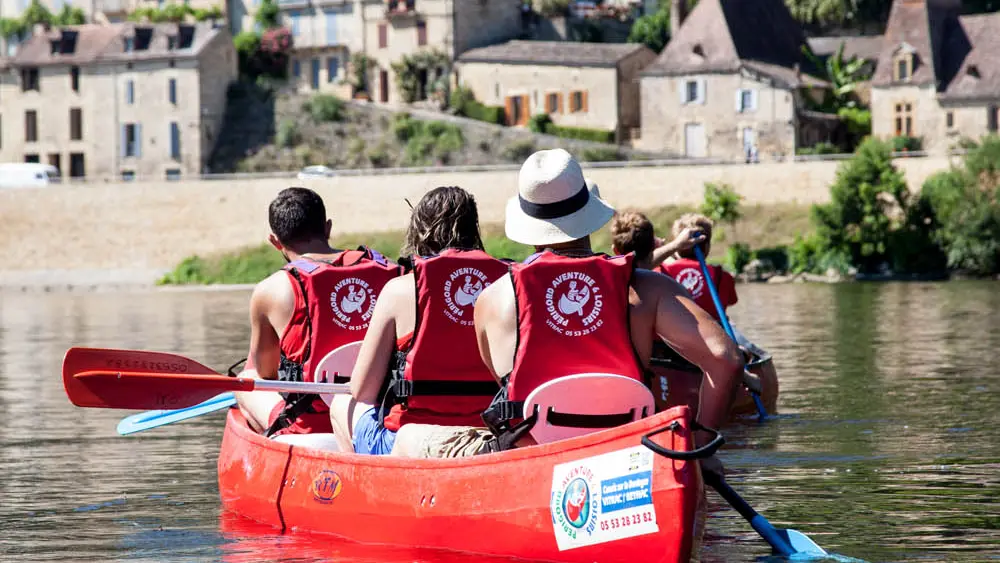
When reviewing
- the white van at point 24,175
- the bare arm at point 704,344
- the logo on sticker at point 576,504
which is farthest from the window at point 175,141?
the bare arm at point 704,344

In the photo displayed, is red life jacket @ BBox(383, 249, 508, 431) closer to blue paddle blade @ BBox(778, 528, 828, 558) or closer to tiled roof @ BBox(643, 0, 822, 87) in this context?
blue paddle blade @ BBox(778, 528, 828, 558)

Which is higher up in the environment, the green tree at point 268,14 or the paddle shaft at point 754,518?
the green tree at point 268,14

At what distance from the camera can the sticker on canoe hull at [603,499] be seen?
6715 mm

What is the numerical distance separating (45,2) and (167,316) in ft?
147

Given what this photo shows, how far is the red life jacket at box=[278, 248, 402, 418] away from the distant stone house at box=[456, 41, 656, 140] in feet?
176

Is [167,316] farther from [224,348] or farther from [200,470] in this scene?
[200,470]

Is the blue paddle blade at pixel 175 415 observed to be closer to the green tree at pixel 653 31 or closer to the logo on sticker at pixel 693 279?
the logo on sticker at pixel 693 279

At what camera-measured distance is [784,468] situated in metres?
11.0

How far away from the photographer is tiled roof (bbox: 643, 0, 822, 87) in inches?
2404

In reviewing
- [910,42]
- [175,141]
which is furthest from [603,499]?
[175,141]

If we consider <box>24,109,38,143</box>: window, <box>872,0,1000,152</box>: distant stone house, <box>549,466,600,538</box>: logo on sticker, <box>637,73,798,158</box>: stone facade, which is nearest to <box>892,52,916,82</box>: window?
<box>872,0,1000,152</box>: distant stone house

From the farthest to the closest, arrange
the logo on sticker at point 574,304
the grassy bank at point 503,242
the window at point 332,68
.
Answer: the window at point 332,68 → the grassy bank at point 503,242 → the logo on sticker at point 574,304

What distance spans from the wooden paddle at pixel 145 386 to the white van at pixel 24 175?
53.4 meters

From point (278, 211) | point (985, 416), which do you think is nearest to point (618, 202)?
point (985, 416)
